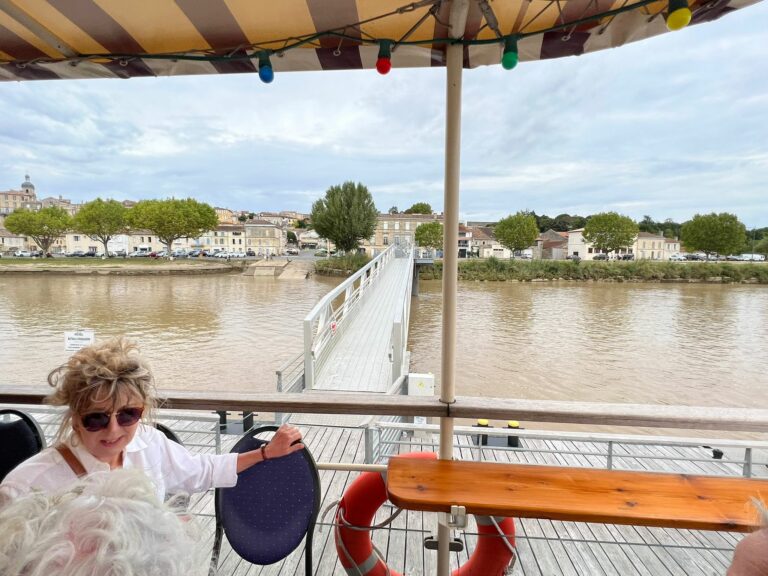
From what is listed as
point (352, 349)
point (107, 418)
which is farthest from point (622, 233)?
point (107, 418)

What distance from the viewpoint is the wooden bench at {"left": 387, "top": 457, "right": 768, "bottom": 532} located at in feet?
3.43

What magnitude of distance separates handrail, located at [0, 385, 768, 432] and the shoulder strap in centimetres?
53

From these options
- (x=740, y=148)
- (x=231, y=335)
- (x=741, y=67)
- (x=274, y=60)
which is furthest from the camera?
(x=740, y=148)

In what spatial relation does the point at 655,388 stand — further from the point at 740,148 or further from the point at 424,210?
the point at 424,210

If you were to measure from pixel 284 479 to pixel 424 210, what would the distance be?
138ft

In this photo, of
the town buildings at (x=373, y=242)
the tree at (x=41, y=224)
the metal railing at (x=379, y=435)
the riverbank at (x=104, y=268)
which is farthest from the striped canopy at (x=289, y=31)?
the tree at (x=41, y=224)

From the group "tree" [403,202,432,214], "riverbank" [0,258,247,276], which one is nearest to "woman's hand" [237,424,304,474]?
"riverbank" [0,258,247,276]

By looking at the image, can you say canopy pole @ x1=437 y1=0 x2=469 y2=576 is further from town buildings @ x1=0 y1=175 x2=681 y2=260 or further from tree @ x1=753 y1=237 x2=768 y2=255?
tree @ x1=753 y1=237 x2=768 y2=255

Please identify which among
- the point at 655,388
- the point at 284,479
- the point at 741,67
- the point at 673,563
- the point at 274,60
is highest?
the point at 741,67

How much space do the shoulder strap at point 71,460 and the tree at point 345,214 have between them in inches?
1058

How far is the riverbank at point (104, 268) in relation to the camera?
74.2ft

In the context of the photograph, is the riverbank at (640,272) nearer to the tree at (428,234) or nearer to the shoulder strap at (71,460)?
the tree at (428,234)

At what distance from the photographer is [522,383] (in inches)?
312

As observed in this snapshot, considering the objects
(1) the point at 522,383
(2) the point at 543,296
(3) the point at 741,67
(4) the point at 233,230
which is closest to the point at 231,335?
(1) the point at 522,383
